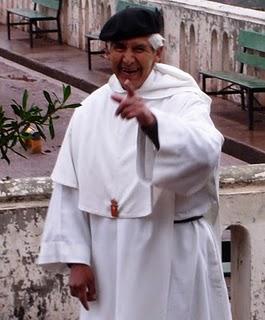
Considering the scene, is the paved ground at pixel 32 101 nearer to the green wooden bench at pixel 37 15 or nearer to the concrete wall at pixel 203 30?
the green wooden bench at pixel 37 15

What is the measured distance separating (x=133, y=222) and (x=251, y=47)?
906 cm

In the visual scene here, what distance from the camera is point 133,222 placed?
389 centimetres

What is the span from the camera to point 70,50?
59.8 feet

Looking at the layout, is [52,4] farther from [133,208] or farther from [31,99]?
[133,208]

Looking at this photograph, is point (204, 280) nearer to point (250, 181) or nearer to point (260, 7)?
point (250, 181)

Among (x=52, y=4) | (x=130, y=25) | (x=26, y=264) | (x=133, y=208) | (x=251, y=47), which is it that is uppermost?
(x=130, y=25)

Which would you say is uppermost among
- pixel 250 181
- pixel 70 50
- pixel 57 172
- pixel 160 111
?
pixel 160 111

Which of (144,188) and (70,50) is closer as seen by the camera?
(144,188)

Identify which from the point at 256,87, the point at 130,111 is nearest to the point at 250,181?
the point at 130,111

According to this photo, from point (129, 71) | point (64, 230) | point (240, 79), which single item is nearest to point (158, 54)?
point (129, 71)

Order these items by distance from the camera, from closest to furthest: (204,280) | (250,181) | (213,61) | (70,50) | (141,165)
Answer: (141,165), (204,280), (250,181), (213,61), (70,50)

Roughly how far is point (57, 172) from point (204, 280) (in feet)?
1.87

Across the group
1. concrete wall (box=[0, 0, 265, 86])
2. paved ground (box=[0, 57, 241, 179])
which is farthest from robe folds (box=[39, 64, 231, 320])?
concrete wall (box=[0, 0, 265, 86])

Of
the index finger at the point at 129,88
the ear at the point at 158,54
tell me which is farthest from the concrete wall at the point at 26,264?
the index finger at the point at 129,88
